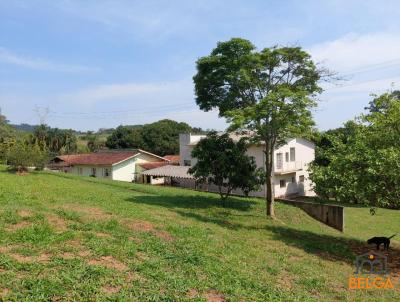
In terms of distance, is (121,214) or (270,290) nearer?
(270,290)

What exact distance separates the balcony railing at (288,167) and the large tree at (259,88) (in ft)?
54.2

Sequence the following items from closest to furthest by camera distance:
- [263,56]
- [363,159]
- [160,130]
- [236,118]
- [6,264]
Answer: [6,264] < [363,159] < [236,118] < [263,56] < [160,130]

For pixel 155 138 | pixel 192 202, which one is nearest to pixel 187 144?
pixel 192 202

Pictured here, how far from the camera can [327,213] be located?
2502 centimetres

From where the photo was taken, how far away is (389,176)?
1291cm

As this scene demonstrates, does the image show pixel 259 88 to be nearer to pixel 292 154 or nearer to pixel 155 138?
pixel 292 154

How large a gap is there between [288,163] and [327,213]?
13.8m

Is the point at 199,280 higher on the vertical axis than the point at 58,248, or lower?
lower

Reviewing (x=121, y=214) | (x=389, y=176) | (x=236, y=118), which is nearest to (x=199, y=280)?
(x=121, y=214)

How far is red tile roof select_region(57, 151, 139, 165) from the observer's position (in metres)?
47.9

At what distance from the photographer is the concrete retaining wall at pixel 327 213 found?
23906 mm

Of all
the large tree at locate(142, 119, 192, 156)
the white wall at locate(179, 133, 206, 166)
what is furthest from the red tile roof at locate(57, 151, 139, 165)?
the large tree at locate(142, 119, 192, 156)

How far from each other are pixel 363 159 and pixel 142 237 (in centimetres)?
880

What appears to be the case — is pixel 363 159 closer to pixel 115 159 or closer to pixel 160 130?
pixel 115 159
